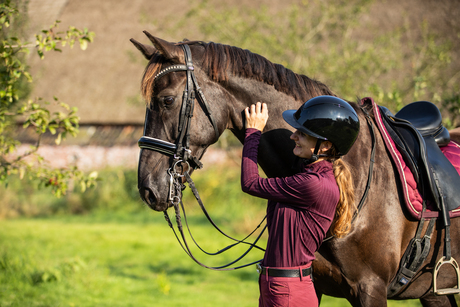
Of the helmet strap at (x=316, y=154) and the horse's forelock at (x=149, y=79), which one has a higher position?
the horse's forelock at (x=149, y=79)

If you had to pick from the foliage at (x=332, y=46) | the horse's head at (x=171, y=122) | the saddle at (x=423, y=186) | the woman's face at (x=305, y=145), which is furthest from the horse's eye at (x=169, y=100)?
the foliage at (x=332, y=46)

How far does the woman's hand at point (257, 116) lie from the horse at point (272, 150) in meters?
0.09

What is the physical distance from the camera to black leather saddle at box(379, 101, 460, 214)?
2400 mm

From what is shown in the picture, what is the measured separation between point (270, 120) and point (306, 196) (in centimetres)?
62

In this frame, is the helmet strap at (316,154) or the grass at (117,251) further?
the grass at (117,251)

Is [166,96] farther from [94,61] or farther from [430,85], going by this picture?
[94,61]

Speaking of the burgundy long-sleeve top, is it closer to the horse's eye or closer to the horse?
the horse

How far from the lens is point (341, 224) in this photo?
7.13 feet

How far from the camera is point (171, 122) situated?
2.40 m

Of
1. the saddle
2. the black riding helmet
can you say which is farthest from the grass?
the black riding helmet

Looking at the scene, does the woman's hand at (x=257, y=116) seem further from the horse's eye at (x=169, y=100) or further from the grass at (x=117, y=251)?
the grass at (x=117, y=251)

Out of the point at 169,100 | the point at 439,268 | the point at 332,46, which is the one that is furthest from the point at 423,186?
the point at 332,46

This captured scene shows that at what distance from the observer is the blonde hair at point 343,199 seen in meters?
2.16

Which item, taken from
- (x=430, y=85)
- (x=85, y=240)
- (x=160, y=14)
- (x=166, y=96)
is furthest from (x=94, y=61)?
(x=166, y=96)
